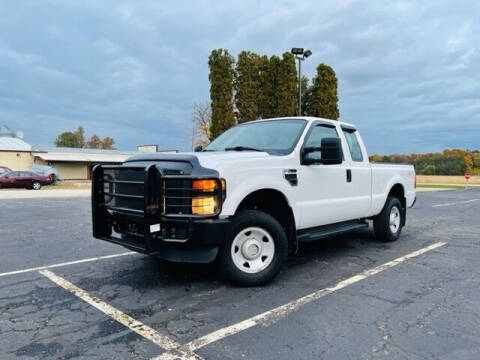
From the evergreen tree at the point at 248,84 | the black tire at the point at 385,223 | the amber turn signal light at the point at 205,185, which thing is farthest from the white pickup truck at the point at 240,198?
the evergreen tree at the point at 248,84

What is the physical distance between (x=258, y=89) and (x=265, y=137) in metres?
24.9

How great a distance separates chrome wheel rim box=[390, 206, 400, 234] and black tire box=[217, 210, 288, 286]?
3.36 meters

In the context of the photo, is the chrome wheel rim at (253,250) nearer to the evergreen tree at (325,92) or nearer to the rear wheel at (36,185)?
the evergreen tree at (325,92)

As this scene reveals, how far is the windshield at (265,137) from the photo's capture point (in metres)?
4.82

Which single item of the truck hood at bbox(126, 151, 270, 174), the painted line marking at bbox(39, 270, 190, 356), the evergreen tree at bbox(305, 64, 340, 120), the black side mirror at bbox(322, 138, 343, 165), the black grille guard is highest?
the evergreen tree at bbox(305, 64, 340, 120)

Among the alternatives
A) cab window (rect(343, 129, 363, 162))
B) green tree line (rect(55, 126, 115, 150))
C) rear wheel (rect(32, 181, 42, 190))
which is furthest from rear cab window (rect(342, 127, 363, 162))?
green tree line (rect(55, 126, 115, 150))

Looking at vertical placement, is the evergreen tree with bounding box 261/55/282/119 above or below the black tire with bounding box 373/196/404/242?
above

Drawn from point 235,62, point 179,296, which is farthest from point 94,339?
point 235,62

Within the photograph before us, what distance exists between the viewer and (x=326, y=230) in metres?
5.12

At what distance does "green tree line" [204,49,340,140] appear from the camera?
27188mm

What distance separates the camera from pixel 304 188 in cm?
468

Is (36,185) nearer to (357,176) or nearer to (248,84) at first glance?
(248,84)

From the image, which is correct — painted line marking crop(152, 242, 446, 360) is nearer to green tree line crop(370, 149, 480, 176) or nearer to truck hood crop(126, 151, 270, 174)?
truck hood crop(126, 151, 270, 174)

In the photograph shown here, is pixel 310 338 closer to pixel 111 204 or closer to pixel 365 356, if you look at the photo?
pixel 365 356
